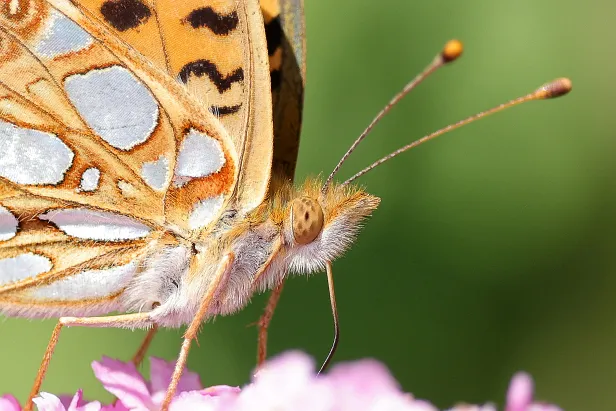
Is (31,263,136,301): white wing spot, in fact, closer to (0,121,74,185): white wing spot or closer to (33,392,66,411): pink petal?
(0,121,74,185): white wing spot

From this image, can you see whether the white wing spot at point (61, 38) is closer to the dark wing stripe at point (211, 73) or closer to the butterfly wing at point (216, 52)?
the butterfly wing at point (216, 52)

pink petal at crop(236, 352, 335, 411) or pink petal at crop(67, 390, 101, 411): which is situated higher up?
pink petal at crop(236, 352, 335, 411)

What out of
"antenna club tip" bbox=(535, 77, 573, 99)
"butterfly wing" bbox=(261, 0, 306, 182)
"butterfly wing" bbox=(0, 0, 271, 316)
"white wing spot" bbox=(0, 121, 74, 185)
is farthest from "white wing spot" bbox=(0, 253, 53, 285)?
"antenna club tip" bbox=(535, 77, 573, 99)

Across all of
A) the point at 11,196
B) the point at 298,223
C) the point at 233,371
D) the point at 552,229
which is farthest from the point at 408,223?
the point at 11,196

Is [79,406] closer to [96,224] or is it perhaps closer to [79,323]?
[79,323]

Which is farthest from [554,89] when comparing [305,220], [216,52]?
[216,52]

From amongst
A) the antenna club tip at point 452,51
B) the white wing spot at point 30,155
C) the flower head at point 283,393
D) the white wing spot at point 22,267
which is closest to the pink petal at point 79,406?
the flower head at point 283,393
